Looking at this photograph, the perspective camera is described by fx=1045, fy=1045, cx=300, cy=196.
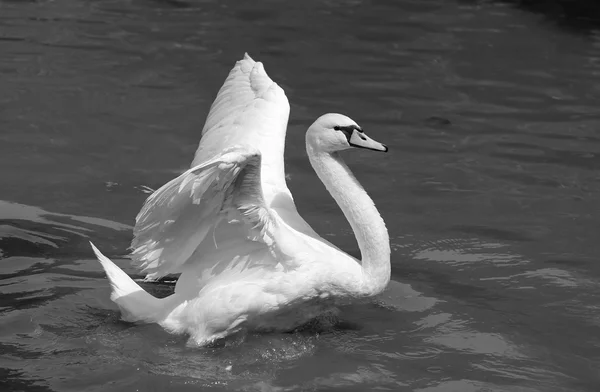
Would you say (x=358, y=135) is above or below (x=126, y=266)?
above

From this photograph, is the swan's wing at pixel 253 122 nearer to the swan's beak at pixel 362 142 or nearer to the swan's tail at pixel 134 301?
the swan's beak at pixel 362 142

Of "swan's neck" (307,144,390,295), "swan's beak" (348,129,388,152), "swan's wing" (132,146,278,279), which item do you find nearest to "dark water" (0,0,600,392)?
"swan's neck" (307,144,390,295)

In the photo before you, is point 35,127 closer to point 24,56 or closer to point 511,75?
point 24,56

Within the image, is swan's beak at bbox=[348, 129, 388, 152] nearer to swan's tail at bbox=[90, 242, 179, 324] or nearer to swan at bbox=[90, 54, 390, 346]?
swan at bbox=[90, 54, 390, 346]

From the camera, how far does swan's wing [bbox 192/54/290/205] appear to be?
7.86m

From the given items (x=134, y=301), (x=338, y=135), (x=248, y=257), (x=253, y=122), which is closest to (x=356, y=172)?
(x=253, y=122)

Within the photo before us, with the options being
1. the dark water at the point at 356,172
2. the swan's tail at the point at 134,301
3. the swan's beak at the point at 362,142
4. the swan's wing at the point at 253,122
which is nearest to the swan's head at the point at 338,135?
the swan's beak at the point at 362,142

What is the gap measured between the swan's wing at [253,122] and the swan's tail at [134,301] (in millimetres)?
1076

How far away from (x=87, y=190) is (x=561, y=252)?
4173mm

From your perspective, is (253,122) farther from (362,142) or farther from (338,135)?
(362,142)

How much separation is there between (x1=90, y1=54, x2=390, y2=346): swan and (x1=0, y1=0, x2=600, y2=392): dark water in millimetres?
204

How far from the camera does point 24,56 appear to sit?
13062mm

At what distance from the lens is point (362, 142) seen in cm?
707

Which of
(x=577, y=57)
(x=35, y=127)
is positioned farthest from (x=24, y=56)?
(x=577, y=57)
